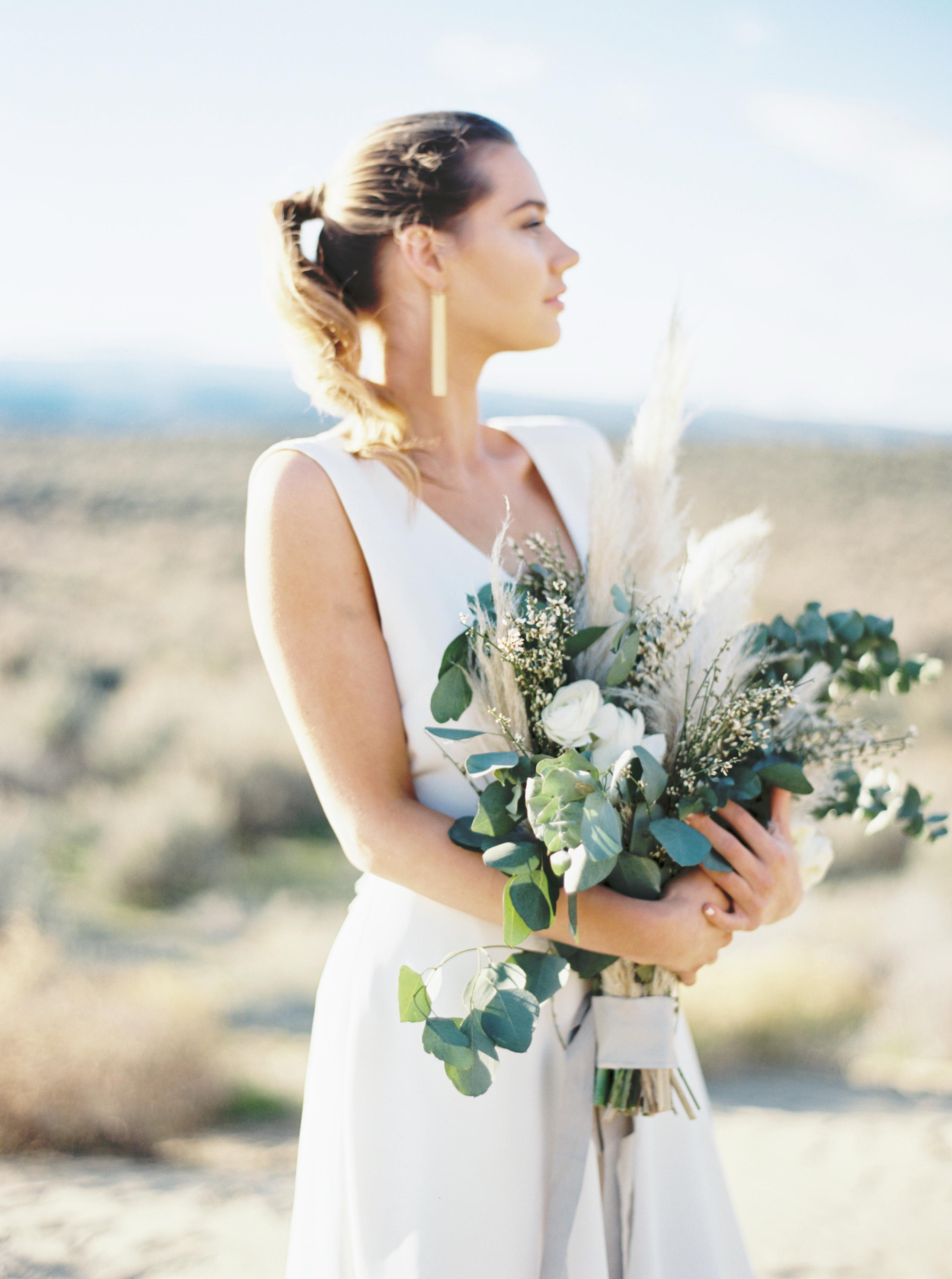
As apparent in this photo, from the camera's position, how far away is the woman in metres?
1.32

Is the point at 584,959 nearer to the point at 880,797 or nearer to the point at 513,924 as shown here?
the point at 513,924

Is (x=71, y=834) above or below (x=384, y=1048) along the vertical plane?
above

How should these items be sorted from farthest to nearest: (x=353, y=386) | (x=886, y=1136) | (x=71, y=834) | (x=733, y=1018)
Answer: (x=71, y=834) → (x=733, y=1018) → (x=886, y=1136) → (x=353, y=386)

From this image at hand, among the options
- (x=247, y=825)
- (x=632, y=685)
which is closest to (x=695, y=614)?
(x=632, y=685)

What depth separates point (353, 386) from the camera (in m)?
1.56

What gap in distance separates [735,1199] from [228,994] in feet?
8.37

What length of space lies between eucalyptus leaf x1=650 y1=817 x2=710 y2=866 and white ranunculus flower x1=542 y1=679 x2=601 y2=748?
138mm

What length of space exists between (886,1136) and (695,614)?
2.95m

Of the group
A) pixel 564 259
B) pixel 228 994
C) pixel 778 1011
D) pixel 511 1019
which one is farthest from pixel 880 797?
pixel 228 994

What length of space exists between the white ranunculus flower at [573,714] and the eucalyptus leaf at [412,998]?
1.10ft

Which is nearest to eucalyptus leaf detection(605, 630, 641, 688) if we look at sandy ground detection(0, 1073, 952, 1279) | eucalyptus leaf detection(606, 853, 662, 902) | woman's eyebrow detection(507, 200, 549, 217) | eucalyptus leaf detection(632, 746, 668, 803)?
eucalyptus leaf detection(632, 746, 668, 803)

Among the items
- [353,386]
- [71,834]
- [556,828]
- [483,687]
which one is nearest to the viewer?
[556,828]

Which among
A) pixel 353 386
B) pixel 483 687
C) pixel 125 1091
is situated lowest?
pixel 125 1091

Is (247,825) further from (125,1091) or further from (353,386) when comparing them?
(353,386)
